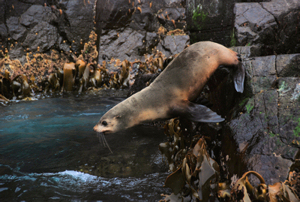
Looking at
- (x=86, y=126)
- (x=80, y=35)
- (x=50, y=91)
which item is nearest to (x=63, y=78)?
(x=50, y=91)

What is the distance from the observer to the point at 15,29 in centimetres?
1009

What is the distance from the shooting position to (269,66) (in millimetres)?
2676

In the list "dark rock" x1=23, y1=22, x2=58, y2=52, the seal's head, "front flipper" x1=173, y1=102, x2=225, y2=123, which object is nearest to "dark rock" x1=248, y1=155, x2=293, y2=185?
"front flipper" x1=173, y1=102, x2=225, y2=123

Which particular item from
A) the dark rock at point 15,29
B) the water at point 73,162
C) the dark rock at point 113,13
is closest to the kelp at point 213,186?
the water at point 73,162

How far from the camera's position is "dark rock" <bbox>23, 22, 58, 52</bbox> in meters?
10.3

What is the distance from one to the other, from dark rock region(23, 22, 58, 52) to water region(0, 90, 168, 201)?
573 centimetres

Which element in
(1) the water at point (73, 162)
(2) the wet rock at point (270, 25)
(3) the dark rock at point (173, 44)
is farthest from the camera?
(3) the dark rock at point (173, 44)

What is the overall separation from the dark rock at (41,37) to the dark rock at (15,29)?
282mm

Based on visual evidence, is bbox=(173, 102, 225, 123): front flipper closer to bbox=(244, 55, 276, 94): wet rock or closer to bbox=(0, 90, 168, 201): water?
bbox=(244, 55, 276, 94): wet rock

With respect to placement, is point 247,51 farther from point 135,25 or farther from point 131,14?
point 131,14

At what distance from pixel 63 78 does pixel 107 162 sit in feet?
20.2

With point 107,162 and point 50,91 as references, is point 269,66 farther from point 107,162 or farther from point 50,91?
point 50,91

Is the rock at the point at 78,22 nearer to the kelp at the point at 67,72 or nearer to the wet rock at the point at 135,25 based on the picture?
the kelp at the point at 67,72

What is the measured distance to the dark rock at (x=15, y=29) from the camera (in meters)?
10.0
